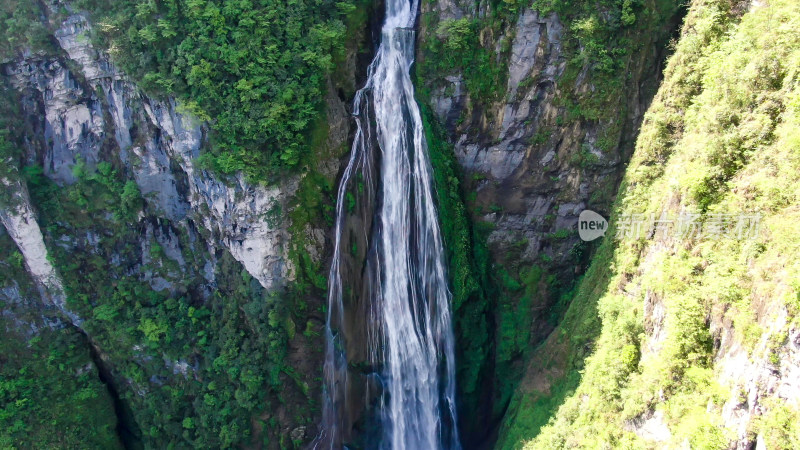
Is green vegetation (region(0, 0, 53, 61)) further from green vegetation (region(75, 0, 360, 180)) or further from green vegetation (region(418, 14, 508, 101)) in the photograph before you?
green vegetation (region(418, 14, 508, 101))

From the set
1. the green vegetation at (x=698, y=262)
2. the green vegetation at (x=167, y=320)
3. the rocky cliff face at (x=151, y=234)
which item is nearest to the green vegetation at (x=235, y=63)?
the rocky cliff face at (x=151, y=234)

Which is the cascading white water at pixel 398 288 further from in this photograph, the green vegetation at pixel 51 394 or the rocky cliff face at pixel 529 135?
the green vegetation at pixel 51 394

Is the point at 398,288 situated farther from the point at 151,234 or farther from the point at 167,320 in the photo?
the point at 151,234

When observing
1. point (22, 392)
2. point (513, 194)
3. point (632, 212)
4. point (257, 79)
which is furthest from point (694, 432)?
point (22, 392)

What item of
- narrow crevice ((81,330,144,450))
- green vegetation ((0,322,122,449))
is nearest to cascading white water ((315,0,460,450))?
narrow crevice ((81,330,144,450))

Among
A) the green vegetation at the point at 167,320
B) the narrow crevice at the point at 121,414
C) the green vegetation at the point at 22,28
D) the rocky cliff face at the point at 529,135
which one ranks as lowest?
the narrow crevice at the point at 121,414

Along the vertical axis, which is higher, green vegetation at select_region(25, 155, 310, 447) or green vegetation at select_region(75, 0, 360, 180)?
green vegetation at select_region(75, 0, 360, 180)
